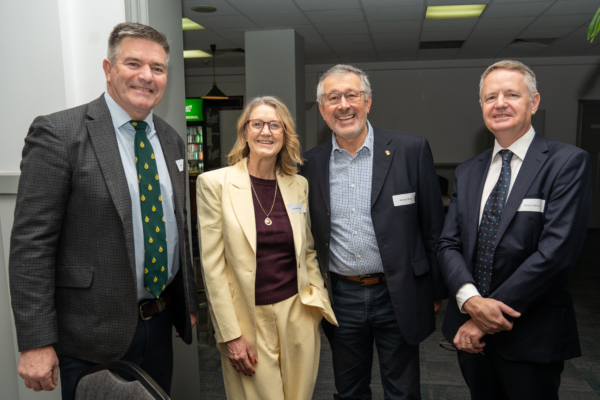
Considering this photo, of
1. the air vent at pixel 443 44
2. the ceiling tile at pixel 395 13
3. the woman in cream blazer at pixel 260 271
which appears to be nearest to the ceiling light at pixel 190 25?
the ceiling tile at pixel 395 13

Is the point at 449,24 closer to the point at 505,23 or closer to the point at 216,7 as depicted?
the point at 505,23

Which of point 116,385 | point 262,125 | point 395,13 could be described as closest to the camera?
point 116,385

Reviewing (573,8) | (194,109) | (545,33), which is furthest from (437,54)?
(194,109)

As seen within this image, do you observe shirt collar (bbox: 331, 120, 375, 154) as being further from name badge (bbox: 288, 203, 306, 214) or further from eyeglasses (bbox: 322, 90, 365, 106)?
name badge (bbox: 288, 203, 306, 214)

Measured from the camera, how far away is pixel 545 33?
666 cm

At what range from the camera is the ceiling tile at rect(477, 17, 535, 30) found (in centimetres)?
583

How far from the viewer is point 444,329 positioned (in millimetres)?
1796

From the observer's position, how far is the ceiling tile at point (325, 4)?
16.3ft

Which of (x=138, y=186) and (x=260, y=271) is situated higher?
(x=138, y=186)

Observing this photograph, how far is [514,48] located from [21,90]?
8.24 metres

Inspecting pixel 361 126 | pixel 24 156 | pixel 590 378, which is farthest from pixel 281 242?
pixel 590 378

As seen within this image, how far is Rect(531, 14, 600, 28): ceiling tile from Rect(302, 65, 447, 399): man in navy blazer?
17.1 feet

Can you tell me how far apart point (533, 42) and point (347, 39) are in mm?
3273

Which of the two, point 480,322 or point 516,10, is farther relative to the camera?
point 516,10
